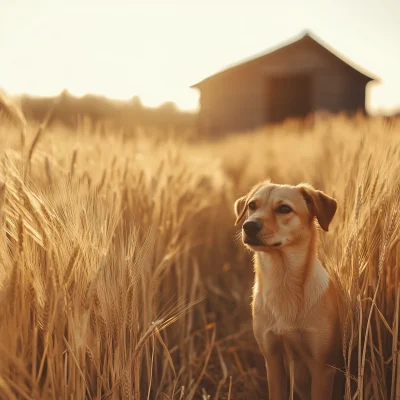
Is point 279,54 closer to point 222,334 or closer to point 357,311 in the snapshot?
point 222,334

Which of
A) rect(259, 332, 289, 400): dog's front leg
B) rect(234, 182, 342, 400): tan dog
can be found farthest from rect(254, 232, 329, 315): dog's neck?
rect(259, 332, 289, 400): dog's front leg

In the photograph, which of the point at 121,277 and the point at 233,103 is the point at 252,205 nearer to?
the point at 121,277

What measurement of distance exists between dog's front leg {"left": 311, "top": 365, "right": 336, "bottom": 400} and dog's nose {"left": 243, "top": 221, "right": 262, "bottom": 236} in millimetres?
671

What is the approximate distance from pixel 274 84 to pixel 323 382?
61.2ft

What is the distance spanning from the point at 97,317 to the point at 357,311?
968mm

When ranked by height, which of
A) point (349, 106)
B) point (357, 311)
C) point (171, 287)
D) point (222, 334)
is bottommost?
point (222, 334)

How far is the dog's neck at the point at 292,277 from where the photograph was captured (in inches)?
81.6

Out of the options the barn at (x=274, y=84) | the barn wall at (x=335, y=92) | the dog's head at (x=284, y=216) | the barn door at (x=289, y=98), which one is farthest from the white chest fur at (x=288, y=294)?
the barn door at (x=289, y=98)

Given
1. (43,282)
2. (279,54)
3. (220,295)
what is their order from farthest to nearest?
(279,54) → (220,295) → (43,282)

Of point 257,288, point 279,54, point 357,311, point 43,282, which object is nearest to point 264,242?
point 257,288

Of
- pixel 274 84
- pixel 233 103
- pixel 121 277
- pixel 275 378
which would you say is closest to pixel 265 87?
pixel 274 84

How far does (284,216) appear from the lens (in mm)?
2240

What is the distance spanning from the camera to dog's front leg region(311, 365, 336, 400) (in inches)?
75.3

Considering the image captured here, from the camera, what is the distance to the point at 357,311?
168cm
